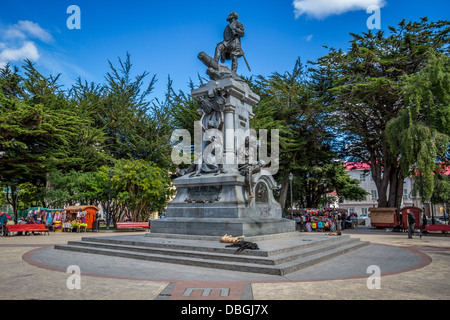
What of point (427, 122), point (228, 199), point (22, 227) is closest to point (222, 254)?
point (228, 199)

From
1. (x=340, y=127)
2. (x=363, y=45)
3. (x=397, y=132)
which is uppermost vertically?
(x=363, y=45)

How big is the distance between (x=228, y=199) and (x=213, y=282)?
524 cm

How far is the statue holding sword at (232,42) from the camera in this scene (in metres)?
14.5

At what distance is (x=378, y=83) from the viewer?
24.2 m

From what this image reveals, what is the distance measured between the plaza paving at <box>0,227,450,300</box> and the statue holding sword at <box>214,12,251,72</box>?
31.9 feet

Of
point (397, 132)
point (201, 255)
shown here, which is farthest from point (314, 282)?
point (397, 132)

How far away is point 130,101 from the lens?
33.6m

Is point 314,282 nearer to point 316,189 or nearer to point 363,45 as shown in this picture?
point 363,45

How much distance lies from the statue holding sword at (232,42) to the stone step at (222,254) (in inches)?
340

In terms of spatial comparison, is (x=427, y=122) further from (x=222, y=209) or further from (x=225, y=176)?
(x=222, y=209)

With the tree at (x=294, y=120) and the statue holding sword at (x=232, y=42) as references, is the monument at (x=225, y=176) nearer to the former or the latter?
the statue holding sword at (x=232, y=42)

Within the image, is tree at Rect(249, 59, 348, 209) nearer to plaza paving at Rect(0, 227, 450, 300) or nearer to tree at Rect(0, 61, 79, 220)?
tree at Rect(0, 61, 79, 220)

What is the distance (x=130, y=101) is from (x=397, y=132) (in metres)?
24.9

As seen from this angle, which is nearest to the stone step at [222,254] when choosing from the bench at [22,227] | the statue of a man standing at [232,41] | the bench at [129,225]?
the statue of a man standing at [232,41]
